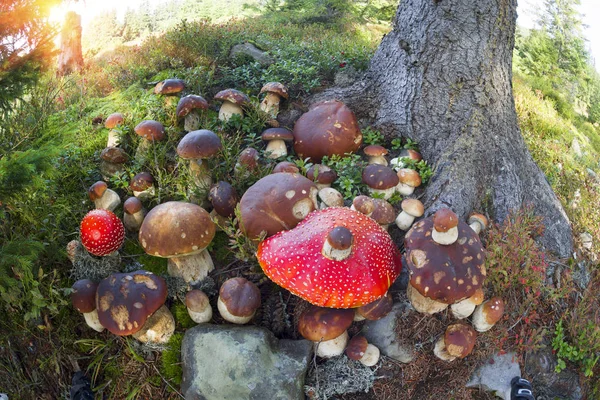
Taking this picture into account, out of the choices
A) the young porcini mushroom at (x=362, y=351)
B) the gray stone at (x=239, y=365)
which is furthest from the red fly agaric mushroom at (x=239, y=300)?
the young porcini mushroom at (x=362, y=351)

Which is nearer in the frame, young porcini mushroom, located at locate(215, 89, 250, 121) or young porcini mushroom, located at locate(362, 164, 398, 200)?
young porcini mushroom, located at locate(362, 164, 398, 200)

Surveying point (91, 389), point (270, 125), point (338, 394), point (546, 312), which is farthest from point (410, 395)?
Answer: point (270, 125)

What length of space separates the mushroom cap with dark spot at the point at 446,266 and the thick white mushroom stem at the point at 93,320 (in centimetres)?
295

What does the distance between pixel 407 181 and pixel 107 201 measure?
3.56 m

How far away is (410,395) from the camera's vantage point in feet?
12.7

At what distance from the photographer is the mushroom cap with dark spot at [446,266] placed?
3371mm

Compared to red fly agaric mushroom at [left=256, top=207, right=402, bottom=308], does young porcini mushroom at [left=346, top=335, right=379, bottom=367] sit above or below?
below

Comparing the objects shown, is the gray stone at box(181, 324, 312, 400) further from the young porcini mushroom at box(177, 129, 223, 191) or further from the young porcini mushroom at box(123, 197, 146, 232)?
the young porcini mushroom at box(177, 129, 223, 191)

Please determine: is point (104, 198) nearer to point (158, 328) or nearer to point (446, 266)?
point (158, 328)

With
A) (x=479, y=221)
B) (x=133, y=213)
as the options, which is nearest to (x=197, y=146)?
(x=133, y=213)

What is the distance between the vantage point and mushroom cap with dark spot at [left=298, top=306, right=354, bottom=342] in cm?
364

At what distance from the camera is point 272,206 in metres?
3.94

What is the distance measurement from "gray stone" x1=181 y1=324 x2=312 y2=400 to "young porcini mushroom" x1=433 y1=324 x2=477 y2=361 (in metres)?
1.29

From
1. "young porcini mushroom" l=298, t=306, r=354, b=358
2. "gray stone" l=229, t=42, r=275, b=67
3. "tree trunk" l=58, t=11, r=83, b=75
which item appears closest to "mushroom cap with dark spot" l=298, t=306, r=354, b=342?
"young porcini mushroom" l=298, t=306, r=354, b=358
